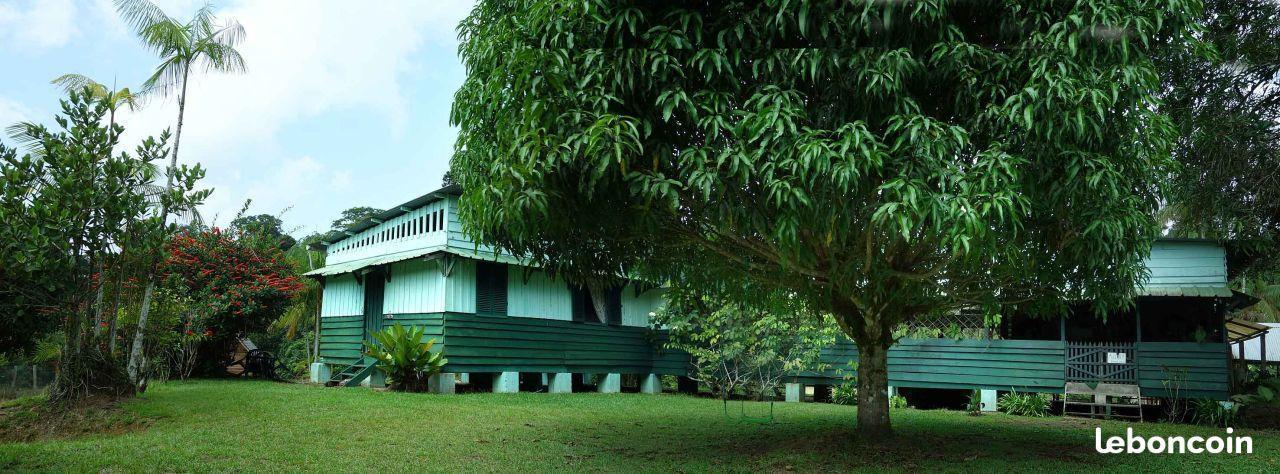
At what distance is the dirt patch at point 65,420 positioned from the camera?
9.57 meters

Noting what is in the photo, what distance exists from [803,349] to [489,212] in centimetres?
1211

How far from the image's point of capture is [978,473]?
8.45m

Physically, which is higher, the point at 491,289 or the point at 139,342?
the point at 491,289

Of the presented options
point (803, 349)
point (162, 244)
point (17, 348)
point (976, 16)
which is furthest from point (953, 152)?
point (17, 348)

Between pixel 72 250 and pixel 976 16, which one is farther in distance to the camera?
pixel 72 250

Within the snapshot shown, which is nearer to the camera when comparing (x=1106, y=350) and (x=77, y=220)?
(x=77, y=220)

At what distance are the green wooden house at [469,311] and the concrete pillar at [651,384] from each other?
0.03 meters

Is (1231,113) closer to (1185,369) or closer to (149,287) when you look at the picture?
(1185,369)

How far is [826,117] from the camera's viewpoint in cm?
685

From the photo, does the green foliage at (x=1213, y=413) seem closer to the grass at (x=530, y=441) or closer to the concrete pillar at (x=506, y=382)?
the grass at (x=530, y=441)

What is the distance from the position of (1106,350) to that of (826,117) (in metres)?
11.7

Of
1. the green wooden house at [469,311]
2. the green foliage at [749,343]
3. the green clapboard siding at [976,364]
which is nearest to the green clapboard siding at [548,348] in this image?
the green wooden house at [469,311]

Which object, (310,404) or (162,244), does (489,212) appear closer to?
(162,244)

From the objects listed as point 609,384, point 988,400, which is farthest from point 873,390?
point 609,384
